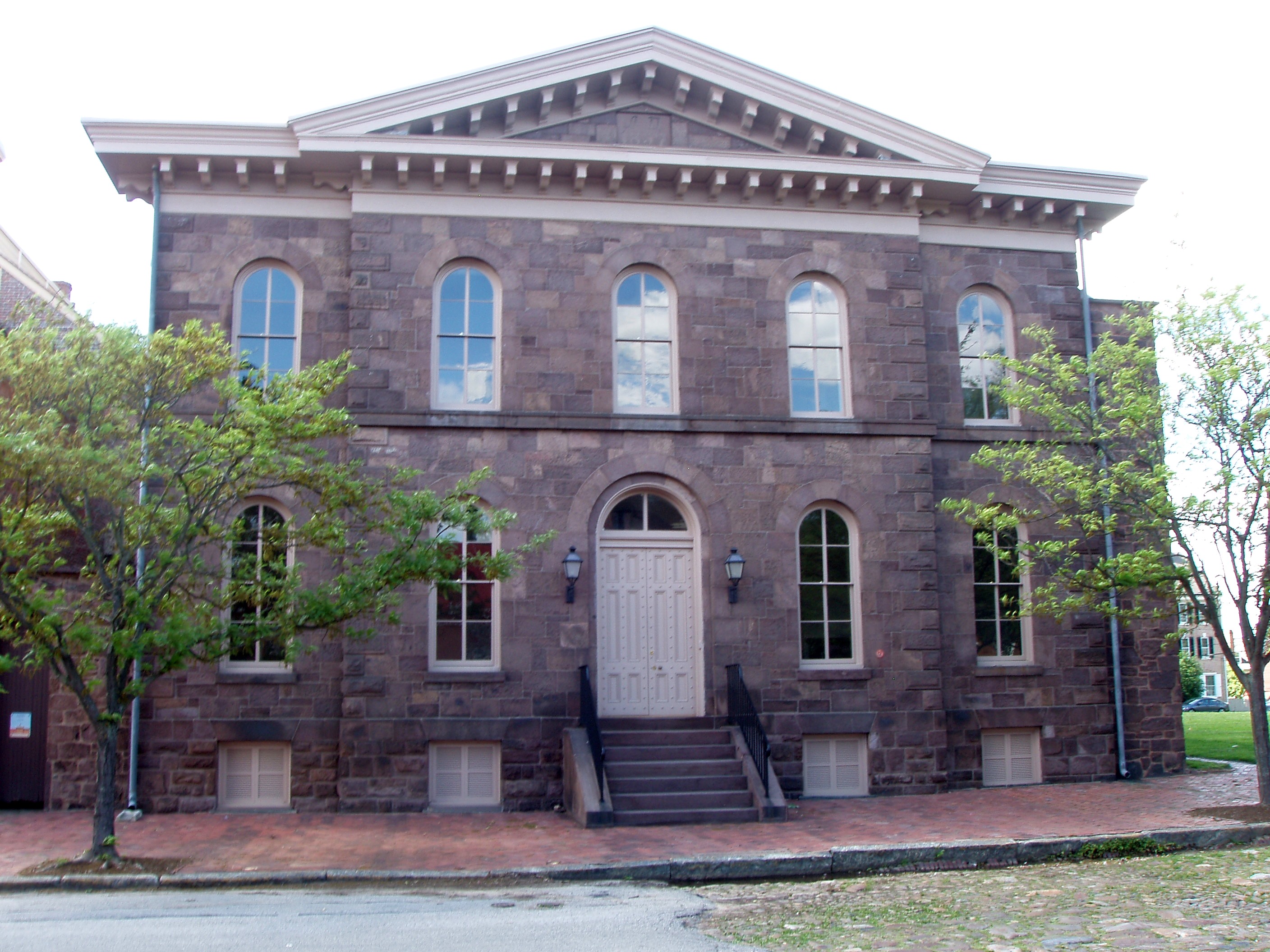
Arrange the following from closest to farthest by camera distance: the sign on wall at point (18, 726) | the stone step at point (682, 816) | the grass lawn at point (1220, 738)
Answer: the stone step at point (682, 816) < the sign on wall at point (18, 726) < the grass lawn at point (1220, 738)

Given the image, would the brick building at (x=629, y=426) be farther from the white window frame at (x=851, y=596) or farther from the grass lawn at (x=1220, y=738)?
the grass lawn at (x=1220, y=738)

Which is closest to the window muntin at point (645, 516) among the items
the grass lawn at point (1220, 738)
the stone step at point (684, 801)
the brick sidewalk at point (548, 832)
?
the stone step at point (684, 801)

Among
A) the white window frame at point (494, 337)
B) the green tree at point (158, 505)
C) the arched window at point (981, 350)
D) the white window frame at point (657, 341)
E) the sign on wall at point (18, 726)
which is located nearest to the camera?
the green tree at point (158, 505)

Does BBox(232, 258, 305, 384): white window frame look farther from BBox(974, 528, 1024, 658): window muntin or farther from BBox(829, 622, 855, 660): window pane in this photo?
BBox(974, 528, 1024, 658): window muntin

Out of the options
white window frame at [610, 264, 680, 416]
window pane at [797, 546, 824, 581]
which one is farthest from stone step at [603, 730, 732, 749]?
white window frame at [610, 264, 680, 416]

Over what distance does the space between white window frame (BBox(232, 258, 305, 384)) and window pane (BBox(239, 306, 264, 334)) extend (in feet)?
0.07

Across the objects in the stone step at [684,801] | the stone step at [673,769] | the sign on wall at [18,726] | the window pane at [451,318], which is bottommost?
the stone step at [684,801]

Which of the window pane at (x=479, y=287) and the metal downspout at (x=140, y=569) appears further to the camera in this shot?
the window pane at (x=479, y=287)

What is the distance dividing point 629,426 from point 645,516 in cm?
121

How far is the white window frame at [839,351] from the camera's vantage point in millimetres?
14891

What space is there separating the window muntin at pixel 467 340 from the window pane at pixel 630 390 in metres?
1.64

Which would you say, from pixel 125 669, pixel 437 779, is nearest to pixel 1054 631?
pixel 437 779

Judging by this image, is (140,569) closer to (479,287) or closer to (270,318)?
(270,318)

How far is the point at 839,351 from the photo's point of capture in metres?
15.2
